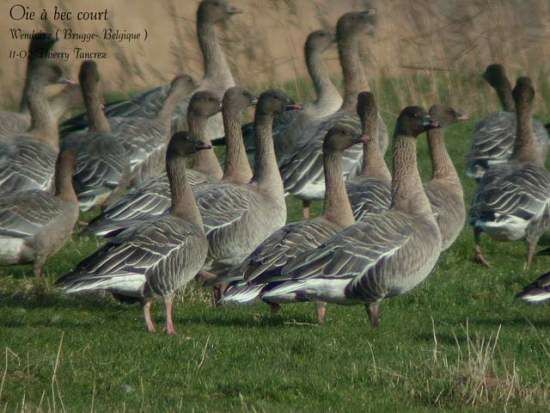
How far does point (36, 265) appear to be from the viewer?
1339 cm

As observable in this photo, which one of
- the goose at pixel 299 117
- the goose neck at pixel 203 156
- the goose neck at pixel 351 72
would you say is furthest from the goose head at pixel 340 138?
the goose at pixel 299 117

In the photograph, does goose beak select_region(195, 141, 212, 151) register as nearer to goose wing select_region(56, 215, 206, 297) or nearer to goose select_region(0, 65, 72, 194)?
goose wing select_region(56, 215, 206, 297)

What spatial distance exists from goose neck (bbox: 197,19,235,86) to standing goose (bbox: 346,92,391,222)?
201 inches

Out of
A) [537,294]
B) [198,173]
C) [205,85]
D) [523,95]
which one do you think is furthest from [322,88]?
[537,294]

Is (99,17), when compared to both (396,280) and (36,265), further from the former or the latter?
(396,280)

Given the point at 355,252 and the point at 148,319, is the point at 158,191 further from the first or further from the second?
the point at 355,252

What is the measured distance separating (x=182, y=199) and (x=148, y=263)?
1.13 m

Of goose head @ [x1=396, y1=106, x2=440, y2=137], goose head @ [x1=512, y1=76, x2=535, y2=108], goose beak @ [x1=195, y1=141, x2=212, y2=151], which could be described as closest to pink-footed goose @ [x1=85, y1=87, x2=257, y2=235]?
goose beak @ [x1=195, y1=141, x2=212, y2=151]

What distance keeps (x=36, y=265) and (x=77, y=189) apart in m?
3.34

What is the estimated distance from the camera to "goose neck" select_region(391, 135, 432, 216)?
11562 mm

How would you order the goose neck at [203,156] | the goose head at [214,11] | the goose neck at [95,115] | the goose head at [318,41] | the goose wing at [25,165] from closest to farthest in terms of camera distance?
the goose neck at [203,156], the goose wing at [25,165], the goose neck at [95,115], the goose head at [318,41], the goose head at [214,11]

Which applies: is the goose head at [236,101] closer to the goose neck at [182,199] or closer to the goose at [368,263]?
the goose neck at [182,199]

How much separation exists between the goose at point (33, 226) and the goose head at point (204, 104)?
2105mm

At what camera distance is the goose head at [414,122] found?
39.6 feet
